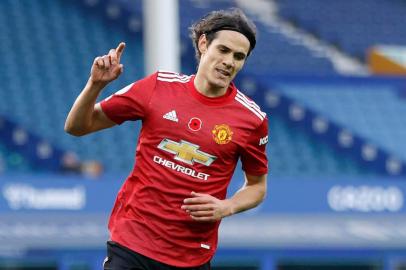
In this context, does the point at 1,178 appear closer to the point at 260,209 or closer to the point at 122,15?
the point at 260,209

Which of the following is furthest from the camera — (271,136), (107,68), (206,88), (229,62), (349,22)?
(349,22)

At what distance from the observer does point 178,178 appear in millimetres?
5090

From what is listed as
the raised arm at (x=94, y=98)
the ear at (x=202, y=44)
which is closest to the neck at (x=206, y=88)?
the ear at (x=202, y=44)

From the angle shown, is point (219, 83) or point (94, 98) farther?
point (219, 83)

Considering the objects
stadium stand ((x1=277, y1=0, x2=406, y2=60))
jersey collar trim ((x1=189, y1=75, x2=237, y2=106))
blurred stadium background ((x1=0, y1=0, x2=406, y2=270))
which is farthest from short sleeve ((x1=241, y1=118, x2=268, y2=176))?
stadium stand ((x1=277, y1=0, x2=406, y2=60))

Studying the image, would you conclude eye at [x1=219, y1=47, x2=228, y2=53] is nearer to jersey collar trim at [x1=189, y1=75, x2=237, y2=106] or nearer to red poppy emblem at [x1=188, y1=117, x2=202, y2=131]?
jersey collar trim at [x1=189, y1=75, x2=237, y2=106]

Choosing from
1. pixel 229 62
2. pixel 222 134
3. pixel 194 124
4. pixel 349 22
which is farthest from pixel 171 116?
pixel 349 22

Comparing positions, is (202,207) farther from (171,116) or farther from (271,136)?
A: (271,136)

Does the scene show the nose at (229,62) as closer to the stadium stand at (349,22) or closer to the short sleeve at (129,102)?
the short sleeve at (129,102)

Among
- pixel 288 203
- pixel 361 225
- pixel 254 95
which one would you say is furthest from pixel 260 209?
pixel 254 95

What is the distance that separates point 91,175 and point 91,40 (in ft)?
15.8

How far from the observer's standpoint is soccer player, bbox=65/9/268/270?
5.09 m

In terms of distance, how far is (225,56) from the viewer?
509 cm

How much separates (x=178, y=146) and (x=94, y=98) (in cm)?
43
